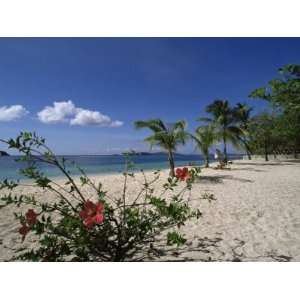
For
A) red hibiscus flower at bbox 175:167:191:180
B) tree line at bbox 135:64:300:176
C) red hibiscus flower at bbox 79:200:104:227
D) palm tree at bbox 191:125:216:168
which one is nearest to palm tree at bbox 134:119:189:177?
tree line at bbox 135:64:300:176

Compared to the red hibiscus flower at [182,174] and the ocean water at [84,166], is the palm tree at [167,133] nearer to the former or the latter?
the ocean water at [84,166]

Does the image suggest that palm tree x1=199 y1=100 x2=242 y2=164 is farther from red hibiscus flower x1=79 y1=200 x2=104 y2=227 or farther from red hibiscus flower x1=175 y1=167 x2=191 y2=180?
red hibiscus flower x1=79 y1=200 x2=104 y2=227

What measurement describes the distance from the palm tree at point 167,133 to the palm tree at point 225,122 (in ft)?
23.7

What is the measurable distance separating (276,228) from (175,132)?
5.84 meters

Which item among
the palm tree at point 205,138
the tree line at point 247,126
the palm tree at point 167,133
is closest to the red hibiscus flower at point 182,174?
the tree line at point 247,126

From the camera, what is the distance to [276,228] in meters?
3.04

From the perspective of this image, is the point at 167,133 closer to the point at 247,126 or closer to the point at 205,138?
the point at 205,138

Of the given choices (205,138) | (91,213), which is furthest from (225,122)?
(91,213)

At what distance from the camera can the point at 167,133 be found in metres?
8.52

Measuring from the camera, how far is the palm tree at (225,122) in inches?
599

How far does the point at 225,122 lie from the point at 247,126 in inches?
232

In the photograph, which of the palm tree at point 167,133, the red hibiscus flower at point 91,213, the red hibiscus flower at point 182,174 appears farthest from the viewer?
the palm tree at point 167,133
